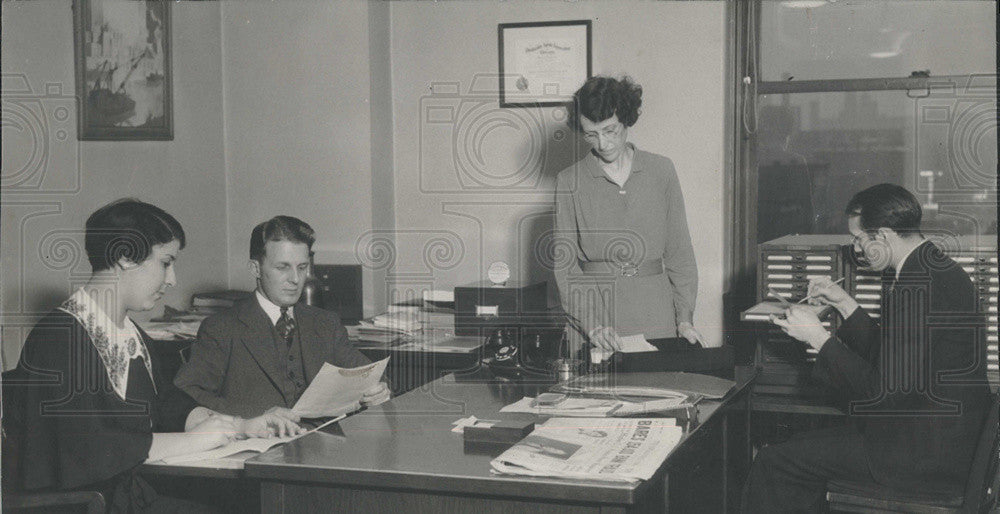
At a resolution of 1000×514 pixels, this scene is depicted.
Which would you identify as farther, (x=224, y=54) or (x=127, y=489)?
(x=224, y=54)

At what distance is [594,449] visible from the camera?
180cm

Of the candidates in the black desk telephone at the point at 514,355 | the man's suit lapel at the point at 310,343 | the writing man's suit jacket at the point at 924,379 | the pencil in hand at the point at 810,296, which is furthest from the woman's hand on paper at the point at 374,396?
the pencil in hand at the point at 810,296

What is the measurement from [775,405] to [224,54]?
2.54m

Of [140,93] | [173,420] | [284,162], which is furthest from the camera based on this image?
[284,162]

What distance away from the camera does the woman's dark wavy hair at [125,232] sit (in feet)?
7.20

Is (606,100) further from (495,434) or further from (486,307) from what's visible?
(495,434)

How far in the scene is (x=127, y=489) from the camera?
81.0 inches

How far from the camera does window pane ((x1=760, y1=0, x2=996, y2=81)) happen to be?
3.60 metres

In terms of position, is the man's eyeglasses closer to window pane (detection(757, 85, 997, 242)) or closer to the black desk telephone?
the black desk telephone

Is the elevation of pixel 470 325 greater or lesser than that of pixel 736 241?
lesser

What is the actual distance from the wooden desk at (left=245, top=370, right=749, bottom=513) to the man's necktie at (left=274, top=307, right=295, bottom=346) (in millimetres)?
535

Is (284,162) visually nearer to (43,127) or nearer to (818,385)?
(43,127)

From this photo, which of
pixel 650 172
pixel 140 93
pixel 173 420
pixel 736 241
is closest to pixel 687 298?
pixel 650 172

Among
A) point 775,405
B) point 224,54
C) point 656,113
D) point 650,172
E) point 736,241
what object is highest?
point 224,54
